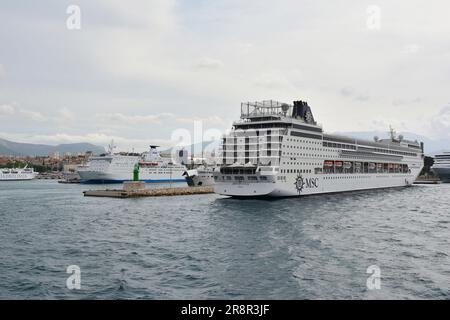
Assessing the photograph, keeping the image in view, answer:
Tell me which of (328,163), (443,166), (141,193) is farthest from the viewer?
(443,166)

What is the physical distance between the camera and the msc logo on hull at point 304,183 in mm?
53906

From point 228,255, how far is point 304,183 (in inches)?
1356

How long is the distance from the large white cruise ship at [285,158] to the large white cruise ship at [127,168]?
6580cm

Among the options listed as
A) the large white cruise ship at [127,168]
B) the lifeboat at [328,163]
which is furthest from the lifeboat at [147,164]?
the lifeboat at [328,163]

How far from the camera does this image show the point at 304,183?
55.5m

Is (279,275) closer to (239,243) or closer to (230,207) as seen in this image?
(239,243)

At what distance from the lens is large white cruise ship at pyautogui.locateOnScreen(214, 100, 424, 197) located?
1966 inches

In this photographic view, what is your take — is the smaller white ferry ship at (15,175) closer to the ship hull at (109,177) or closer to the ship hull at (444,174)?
the ship hull at (109,177)

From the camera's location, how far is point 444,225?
34062 millimetres

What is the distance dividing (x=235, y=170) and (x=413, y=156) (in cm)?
7096

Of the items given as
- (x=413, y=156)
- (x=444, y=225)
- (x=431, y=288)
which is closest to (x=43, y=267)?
→ (x=431, y=288)

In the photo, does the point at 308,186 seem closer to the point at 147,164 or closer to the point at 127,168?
the point at 127,168

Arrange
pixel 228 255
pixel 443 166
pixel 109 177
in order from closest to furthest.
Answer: pixel 228 255
pixel 109 177
pixel 443 166

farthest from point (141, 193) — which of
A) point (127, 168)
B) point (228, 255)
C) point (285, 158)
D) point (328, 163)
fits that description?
point (127, 168)
